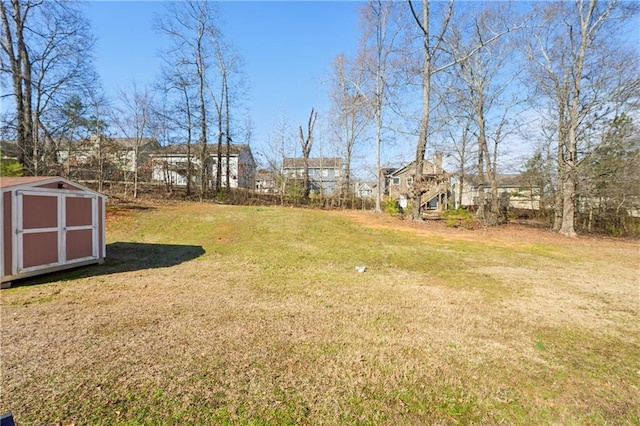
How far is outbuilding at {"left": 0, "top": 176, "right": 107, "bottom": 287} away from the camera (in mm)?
5641

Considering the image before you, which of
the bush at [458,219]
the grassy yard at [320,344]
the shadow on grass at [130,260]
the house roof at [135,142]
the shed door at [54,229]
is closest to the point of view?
the grassy yard at [320,344]

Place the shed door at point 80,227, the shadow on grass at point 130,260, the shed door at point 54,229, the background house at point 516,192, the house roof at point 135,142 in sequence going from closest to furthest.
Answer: the shed door at point 54,229 < the shadow on grass at point 130,260 < the shed door at point 80,227 < the house roof at point 135,142 < the background house at point 516,192

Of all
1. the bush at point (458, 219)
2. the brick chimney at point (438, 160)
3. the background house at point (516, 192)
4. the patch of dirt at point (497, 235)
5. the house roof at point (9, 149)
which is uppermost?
the brick chimney at point (438, 160)

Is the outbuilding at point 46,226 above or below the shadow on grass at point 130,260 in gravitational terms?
above

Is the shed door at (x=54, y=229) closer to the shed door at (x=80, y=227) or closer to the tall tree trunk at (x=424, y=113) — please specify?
the shed door at (x=80, y=227)

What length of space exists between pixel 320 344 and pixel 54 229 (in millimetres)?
6807

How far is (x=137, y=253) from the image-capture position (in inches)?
352

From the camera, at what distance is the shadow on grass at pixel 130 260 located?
21.0ft

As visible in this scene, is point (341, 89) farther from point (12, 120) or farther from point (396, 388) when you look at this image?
point (396, 388)

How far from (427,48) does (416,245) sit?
11.9 meters

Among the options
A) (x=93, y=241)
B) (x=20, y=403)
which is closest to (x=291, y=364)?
(x=20, y=403)

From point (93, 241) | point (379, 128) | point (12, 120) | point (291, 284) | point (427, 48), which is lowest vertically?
point (291, 284)

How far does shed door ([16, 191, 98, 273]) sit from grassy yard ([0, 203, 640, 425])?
1.75ft

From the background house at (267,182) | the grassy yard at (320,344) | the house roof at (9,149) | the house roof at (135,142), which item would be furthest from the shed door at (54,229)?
the background house at (267,182)
